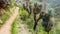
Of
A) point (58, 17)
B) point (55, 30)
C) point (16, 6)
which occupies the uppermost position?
point (16, 6)

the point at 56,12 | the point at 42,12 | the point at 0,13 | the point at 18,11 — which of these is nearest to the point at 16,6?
the point at 18,11

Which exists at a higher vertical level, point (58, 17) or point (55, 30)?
point (58, 17)

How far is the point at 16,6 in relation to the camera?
135 cm

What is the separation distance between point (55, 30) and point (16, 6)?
452mm

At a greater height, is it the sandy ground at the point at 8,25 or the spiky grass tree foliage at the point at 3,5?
the spiky grass tree foliage at the point at 3,5

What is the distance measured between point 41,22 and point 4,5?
398 mm

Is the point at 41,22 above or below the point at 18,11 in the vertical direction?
below

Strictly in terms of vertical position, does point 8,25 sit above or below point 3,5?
below

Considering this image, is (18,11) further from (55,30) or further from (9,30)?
(55,30)

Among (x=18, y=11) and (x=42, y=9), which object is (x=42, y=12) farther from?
(x=18, y=11)

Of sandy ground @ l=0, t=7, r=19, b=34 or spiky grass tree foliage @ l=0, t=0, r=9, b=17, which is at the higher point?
spiky grass tree foliage @ l=0, t=0, r=9, b=17

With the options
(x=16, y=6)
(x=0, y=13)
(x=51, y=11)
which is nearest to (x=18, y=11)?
(x=16, y=6)

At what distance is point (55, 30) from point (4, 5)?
0.56 metres

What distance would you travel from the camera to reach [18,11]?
1355 mm
